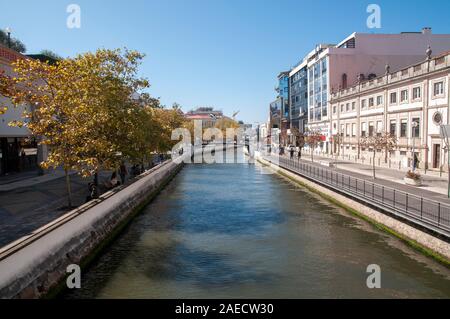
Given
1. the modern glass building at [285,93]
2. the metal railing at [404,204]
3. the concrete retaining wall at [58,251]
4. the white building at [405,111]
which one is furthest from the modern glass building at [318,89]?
the concrete retaining wall at [58,251]

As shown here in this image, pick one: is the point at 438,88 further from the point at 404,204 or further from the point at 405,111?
the point at 404,204

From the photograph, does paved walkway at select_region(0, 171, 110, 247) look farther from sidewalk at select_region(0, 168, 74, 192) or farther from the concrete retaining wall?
the concrete retaining wall

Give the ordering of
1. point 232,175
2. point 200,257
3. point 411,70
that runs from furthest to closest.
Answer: point 232,175 → point 411,70 → point 200,257

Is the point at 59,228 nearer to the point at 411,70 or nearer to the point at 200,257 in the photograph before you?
the point at 200,257

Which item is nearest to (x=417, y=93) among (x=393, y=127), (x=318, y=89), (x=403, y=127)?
(x=403, y=127)

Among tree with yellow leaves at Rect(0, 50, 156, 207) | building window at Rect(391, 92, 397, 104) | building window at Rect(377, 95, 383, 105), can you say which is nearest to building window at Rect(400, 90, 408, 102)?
building window at Rect(391, 92, 397, 104)

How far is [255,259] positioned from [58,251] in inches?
314

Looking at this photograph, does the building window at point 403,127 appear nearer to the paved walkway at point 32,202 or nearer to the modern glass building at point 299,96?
the paved walkway at point 32,202

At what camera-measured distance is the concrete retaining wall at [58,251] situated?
11.9m

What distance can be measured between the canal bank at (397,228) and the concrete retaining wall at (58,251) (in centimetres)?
1422

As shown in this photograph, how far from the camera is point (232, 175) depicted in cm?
5272

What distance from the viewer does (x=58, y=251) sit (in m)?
14.6
